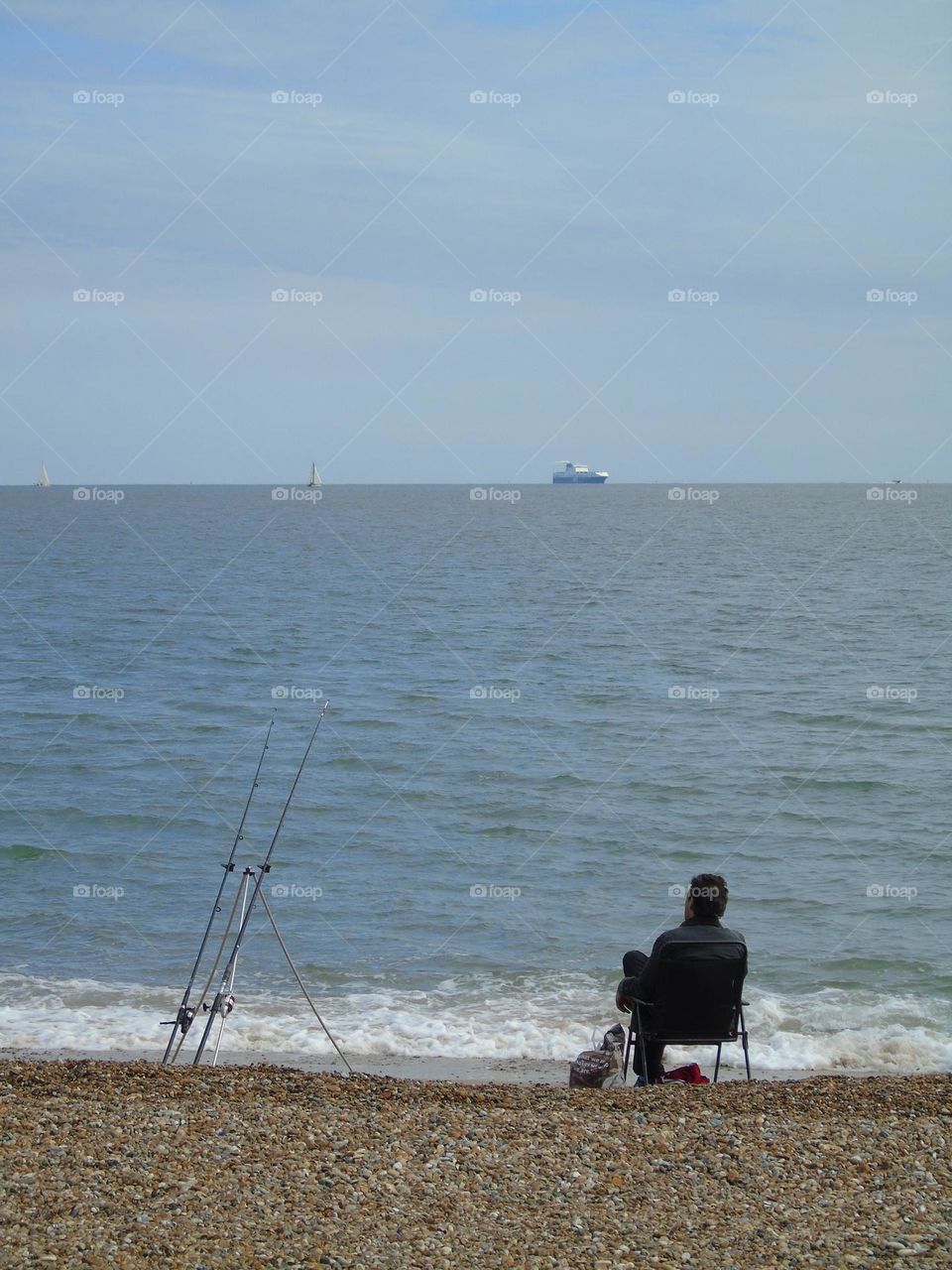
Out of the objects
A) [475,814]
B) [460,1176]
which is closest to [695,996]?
[460,1176]

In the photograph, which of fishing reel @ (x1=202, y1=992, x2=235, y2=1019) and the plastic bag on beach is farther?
fishing reel @ (x1=202, y1=992, x2=235, y2=1019)

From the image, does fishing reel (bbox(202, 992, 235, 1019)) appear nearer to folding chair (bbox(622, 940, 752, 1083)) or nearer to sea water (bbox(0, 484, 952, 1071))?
folding chair (bbox(622, 940, 752, 1083))

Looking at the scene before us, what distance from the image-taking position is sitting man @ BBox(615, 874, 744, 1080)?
630 centimetres

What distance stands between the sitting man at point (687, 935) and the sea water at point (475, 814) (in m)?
2.53

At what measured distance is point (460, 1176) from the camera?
4770mm

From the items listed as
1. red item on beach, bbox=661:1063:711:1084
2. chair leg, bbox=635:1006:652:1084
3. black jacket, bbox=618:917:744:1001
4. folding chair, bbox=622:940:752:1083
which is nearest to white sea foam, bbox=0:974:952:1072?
red item on beach, bbox=661:1063:711:1084

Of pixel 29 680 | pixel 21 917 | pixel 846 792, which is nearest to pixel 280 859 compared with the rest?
pixel 21 917

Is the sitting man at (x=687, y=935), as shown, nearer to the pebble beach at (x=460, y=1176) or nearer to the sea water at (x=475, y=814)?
the pebble beach at (x=460, y=1176)

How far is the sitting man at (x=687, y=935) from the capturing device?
20.7 ft

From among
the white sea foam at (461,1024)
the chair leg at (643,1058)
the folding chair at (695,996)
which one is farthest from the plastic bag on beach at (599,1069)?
the white sea foam at (461,1024)

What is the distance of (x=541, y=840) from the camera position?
14.8 m

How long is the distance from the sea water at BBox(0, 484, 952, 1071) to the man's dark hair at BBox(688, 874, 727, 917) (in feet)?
9.36

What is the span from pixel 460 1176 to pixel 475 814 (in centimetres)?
1101

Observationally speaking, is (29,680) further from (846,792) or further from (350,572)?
(350,572)
